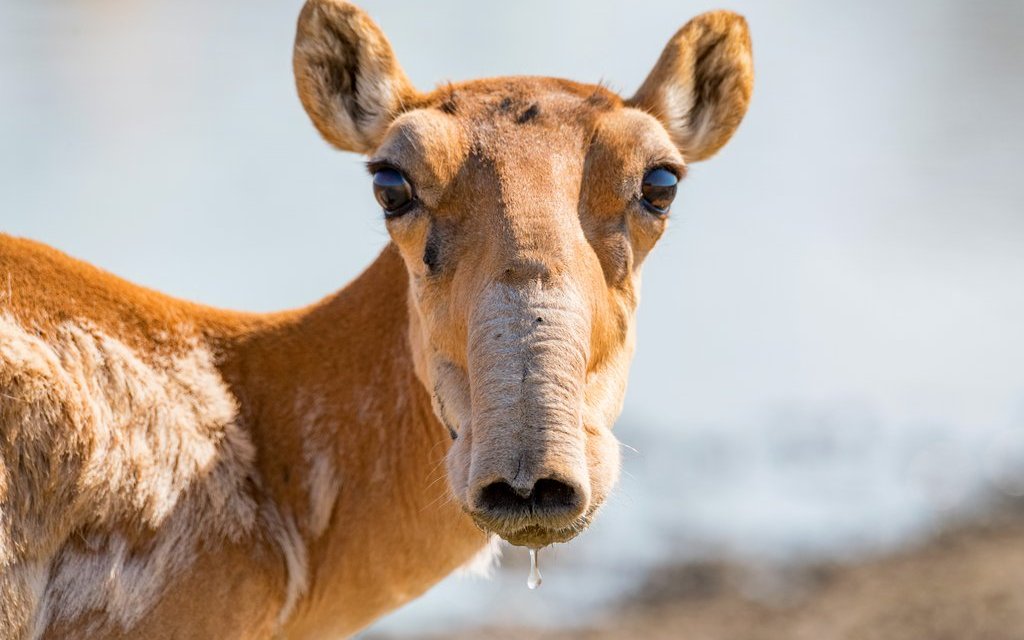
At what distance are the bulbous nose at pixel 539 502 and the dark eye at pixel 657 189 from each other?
6.52 ft

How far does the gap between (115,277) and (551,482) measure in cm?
326

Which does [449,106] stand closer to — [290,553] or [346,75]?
[346,75]

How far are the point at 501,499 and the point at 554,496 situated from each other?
0.75 feet

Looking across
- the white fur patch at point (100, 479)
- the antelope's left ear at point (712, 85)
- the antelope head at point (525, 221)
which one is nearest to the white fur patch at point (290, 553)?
the white fur patch at point (100, 479)

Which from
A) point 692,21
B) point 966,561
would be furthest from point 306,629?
point 966,561

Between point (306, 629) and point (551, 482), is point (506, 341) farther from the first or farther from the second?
point (306, 629)

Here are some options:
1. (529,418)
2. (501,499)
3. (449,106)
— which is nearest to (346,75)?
(449,106)

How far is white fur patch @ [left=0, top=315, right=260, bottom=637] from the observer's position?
262 inches

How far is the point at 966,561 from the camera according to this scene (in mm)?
15352

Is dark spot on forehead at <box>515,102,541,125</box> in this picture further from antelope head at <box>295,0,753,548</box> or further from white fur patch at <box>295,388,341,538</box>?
white fur patch at <box>295,388,341,538</box>

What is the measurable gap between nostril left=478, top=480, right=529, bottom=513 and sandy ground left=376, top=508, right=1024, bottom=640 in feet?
29.3

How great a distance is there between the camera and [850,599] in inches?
587

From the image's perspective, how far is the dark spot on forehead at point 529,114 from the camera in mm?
7117

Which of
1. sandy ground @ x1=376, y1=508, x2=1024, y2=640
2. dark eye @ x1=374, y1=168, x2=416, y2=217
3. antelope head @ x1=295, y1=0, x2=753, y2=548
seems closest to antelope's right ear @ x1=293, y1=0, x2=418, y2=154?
antelope head @ x1=295, y1=0, x2=753, y2=548
